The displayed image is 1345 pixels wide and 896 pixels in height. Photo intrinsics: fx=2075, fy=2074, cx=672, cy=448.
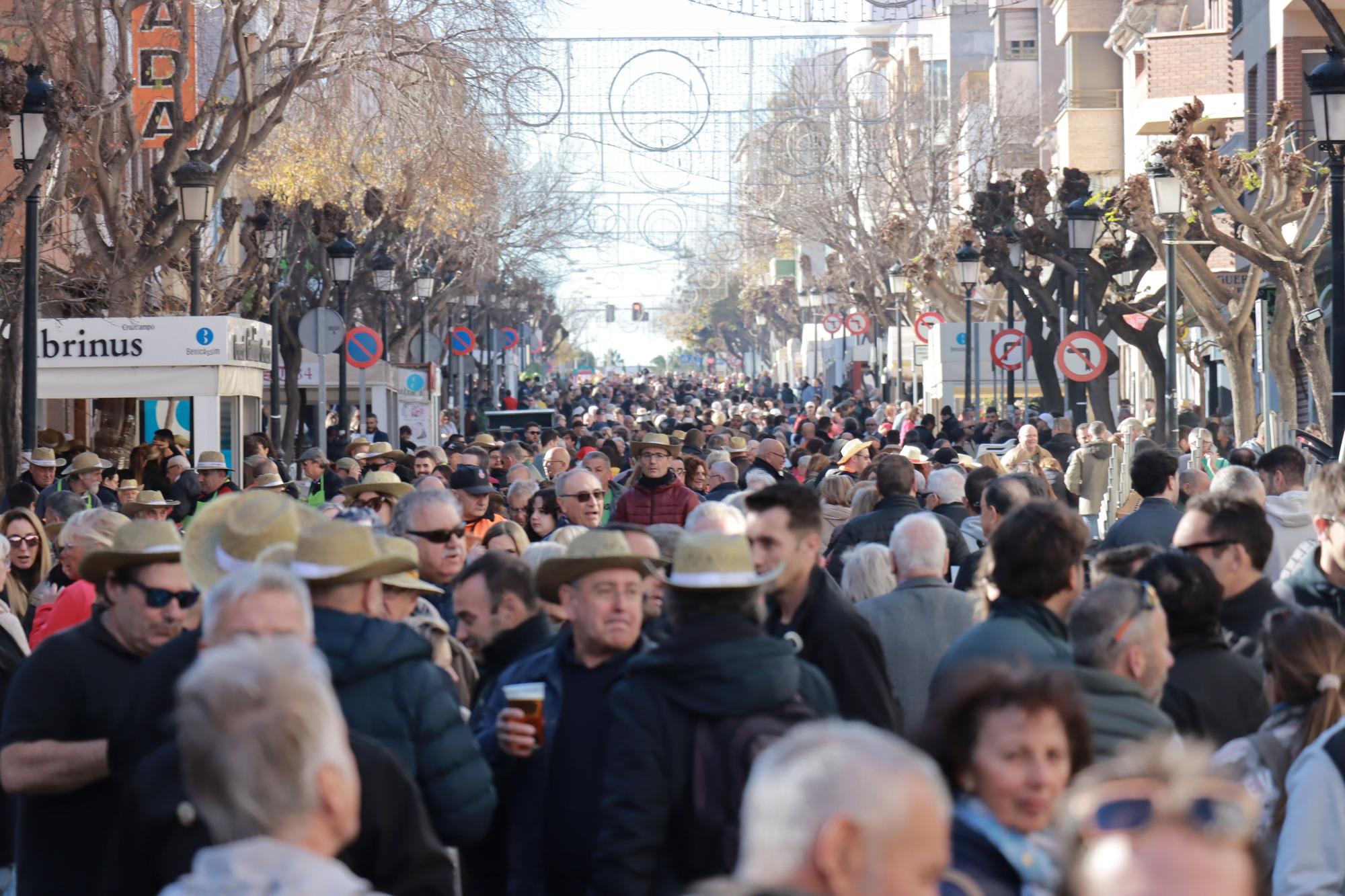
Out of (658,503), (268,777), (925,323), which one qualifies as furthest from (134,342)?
(925,323)

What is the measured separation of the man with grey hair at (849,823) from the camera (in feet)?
8.96

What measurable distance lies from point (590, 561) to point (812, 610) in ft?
3.60

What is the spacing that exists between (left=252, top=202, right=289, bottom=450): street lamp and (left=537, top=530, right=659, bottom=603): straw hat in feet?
63.3

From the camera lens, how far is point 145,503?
11688mm

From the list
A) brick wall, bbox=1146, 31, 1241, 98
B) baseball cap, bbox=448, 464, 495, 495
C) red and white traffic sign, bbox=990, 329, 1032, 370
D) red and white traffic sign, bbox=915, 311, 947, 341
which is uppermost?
brick wall, bbox=1146, 31, 1241, 98

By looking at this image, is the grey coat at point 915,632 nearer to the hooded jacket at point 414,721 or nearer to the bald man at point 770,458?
the hooded jacket at point 414,721

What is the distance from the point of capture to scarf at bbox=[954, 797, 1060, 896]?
147 inches

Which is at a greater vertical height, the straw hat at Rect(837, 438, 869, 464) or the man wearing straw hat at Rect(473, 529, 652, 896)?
the straw hat at Rect(837, 438, 869, 464)

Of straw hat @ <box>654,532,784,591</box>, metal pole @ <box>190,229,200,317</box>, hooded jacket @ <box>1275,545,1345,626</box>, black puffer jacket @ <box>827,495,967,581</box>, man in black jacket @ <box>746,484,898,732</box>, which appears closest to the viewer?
straw hat @ <box>654,532,784,591</box>

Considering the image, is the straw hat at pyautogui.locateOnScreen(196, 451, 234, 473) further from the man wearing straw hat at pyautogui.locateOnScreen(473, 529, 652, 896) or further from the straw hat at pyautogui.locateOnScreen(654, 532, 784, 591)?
the straw hat at pyautogui.locateOnScreen(654, 532, 784, 591)

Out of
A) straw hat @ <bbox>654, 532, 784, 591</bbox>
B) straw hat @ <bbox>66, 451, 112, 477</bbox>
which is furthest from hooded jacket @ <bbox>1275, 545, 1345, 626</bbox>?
straw hat @ <bbox>66, 451, 112, 477</bbox>

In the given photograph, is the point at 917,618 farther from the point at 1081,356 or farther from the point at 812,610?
the point at 1081,356

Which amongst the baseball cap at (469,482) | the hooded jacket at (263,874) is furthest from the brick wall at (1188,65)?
the hooded jacket at (263,874)

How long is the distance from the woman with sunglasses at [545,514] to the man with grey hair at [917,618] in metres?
5.34
